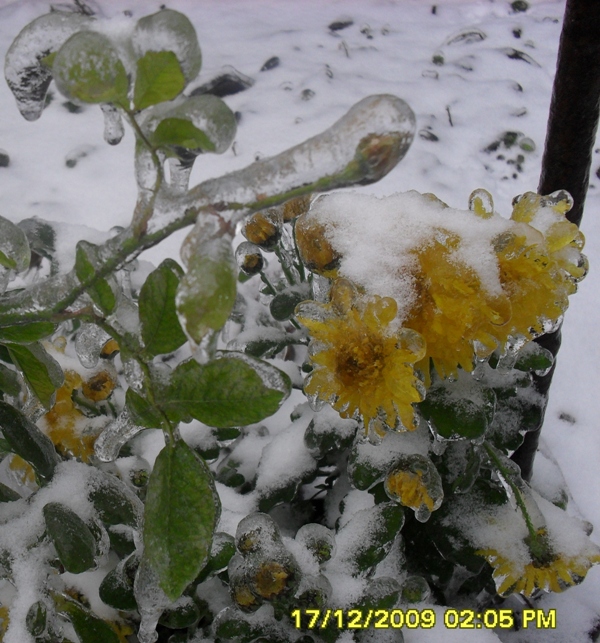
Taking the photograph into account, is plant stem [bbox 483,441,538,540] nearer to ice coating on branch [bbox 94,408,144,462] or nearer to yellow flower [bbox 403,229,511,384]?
yellow flower [bbox 403,229,511,384]

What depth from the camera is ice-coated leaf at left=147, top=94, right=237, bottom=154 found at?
1.20ft

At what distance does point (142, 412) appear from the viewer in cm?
48

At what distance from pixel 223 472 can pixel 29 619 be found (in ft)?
1.46

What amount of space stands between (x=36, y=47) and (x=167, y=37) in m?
0.11

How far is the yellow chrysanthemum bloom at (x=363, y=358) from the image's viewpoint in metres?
0.61

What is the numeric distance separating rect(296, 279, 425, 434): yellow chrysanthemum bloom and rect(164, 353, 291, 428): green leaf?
0.20m

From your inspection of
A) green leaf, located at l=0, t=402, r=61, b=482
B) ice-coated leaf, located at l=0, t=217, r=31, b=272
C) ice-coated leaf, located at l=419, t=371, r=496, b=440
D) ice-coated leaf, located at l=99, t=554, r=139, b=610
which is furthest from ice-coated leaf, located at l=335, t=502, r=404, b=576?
ice-coated leaf, located at l=0, t=217, r=31, b=272

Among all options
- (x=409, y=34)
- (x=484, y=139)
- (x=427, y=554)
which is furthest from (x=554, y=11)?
(x=427, y=554)

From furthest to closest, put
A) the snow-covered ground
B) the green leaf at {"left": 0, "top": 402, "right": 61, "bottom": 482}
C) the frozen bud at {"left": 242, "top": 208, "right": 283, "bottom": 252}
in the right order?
the snow-covered ground < the frozen bud at {"left": 242, "top": 208, "right": 283, "bottom": 252} < the green leaf at {"left": 0, "top": 402, "right": 61, "bottom": 482}

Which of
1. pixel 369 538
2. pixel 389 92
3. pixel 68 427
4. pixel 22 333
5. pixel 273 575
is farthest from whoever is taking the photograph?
pixel 389 92

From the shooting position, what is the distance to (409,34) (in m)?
2.21

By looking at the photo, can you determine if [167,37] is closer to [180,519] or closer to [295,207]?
[180,519]
